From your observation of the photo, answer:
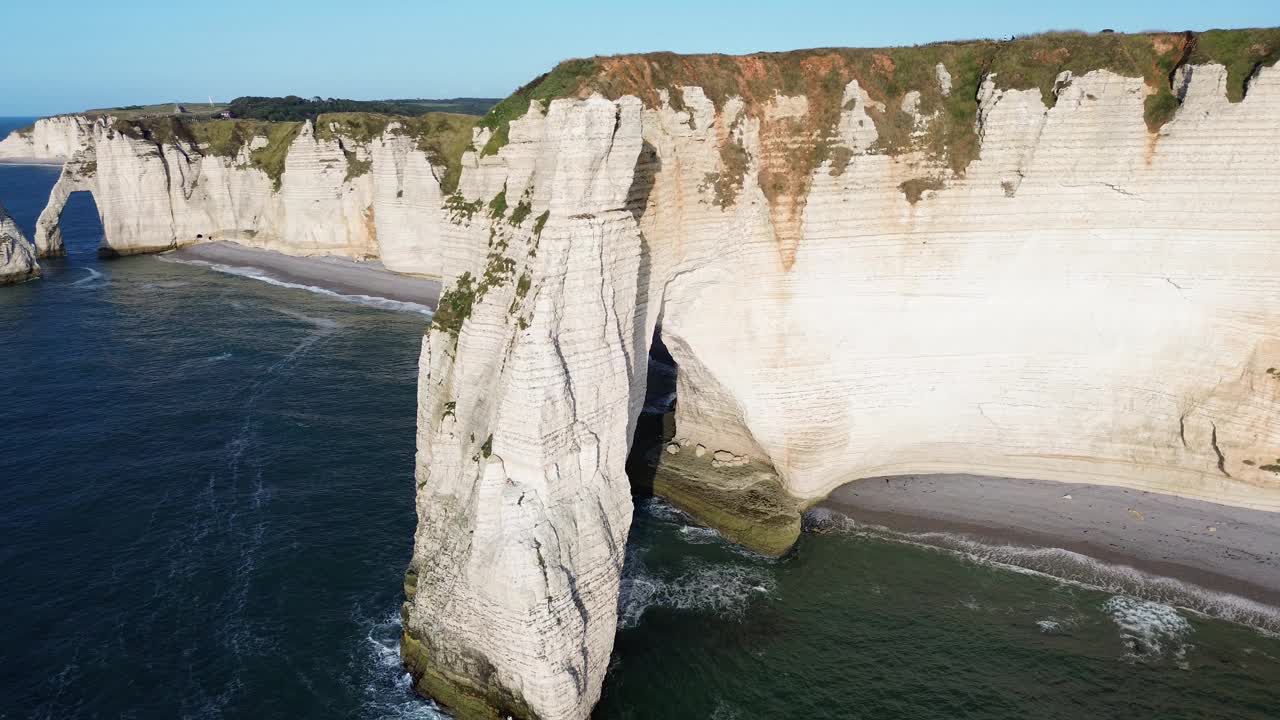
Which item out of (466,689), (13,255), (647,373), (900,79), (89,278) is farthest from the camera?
(89,278)

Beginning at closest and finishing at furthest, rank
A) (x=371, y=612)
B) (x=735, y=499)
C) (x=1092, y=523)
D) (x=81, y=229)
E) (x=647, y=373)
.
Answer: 1. (x=371, y=612)
2. (x=1092, y=523)
3. (x=735, y=499)
4. (x=647, y=373)
5. (x=81, y=229)

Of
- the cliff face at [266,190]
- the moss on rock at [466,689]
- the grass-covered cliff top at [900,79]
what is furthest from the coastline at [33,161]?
the moss on rock at [466,689]

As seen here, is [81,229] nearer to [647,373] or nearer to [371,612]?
[647,373]

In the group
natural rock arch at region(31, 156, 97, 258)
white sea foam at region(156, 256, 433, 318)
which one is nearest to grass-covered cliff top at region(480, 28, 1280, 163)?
white sea foam at region(156, 256, 433, 318)

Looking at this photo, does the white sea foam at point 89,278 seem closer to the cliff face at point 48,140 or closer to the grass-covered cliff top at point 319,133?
the grass-covered cliff top at point 319,133

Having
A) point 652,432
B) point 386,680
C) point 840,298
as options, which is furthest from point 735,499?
point 386,680

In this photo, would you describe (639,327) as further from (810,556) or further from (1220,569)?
(1220,569)
